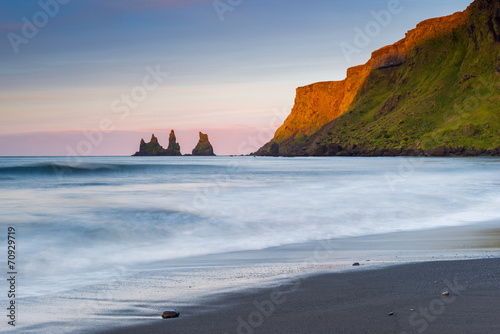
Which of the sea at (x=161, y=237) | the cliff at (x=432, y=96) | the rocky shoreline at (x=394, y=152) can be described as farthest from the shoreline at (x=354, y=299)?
the cliff at (x=432, y=96)

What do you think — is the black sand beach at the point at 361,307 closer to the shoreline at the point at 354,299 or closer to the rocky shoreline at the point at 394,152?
the shoreline at the point at 354,299

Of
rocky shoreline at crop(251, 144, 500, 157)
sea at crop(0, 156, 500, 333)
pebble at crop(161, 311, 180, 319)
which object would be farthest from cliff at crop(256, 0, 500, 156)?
pebble at crop(161, 311, 180, 319)

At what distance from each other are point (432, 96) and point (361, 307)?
155597mm

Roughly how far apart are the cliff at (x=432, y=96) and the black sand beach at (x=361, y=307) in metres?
113

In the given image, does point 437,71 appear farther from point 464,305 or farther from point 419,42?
point 464,305

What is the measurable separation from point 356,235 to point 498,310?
738cm

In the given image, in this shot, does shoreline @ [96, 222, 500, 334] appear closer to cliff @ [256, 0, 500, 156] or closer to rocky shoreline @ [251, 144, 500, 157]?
rocky shoreline @ [251, 144, 500, 157]

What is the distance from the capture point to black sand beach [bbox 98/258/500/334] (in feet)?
14.6

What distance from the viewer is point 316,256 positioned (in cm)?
877

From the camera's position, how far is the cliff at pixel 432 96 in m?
120

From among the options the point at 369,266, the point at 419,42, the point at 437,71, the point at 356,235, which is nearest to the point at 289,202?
the point at 356,235

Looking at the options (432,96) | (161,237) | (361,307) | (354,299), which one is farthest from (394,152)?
(361,307)

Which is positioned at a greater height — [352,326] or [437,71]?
[437,71]

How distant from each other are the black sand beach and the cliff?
369 feet
